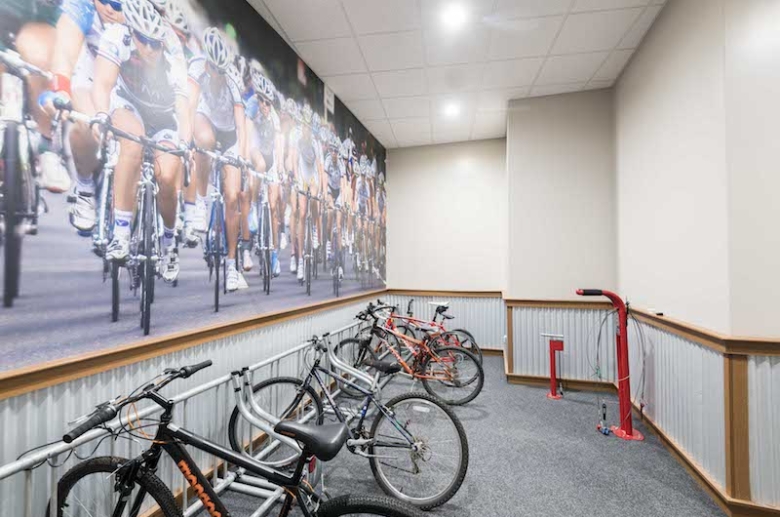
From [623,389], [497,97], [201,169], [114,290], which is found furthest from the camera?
[497,97]

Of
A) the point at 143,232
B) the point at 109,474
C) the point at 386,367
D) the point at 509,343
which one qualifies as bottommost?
the point at 509,343

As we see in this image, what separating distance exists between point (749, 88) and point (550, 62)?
1800 millimetres

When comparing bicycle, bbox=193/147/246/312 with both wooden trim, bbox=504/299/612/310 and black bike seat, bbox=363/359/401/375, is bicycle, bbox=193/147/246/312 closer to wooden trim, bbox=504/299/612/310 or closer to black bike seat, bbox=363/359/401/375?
black bike seat, bbox=363/359/401/375

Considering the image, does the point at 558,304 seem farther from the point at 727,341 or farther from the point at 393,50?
the point at 393,50

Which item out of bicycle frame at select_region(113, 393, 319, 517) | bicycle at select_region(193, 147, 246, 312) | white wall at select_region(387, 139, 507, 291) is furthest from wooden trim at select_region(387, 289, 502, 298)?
bicycle frame at select_region(113, 393, 319, 517)

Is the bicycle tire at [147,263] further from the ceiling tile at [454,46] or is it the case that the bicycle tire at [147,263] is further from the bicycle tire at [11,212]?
the ceiling tile at [454,46]

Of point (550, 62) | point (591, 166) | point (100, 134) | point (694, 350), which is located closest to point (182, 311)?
point (100, 134)

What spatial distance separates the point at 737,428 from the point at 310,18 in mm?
3976

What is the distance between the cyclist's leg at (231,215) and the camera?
2.17 meters

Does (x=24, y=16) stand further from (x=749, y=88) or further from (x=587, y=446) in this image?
(x=587, y=446)

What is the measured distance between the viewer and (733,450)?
1810mm

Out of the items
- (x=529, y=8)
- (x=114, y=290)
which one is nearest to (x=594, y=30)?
(x=529, y=8)

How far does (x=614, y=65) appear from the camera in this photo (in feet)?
10.7

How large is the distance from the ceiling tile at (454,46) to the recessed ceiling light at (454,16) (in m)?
0.09
